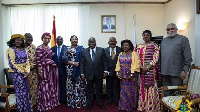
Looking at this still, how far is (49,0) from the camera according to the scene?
595 centimetres

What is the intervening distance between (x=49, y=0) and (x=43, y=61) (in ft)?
9.94

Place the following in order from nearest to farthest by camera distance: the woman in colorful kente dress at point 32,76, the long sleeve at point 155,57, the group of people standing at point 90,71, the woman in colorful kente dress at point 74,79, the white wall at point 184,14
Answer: the group of people standing at point 90,71 → the long sleeve at point 155,57 → the woman in colorful kente dress at point 32,76 → the woman in colorful kente dress at point 74,79 → the white wall at point 184,14

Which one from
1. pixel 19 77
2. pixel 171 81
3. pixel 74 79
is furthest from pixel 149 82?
pixel 19 77

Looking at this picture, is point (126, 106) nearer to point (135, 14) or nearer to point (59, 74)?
point (59, 74)

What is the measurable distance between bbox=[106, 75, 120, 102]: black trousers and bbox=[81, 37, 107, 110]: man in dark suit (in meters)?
0.35

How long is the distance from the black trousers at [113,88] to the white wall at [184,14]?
195 cm

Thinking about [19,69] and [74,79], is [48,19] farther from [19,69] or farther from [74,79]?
[19,69]

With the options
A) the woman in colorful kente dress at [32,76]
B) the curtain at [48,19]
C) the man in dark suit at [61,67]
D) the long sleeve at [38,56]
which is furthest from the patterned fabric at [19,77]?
the curtain at [48,19]

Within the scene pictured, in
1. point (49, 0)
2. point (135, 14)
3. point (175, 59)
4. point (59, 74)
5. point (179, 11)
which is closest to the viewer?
point (175, 59)

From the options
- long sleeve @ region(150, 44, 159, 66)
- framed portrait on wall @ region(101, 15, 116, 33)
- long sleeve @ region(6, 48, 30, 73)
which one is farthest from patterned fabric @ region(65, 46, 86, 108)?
framed portrait on wall @ region(101, 15, 116, 33)

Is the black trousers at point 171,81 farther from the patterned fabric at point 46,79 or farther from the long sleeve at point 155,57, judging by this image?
the patterned fabric at point 46,79

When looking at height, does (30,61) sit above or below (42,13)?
below

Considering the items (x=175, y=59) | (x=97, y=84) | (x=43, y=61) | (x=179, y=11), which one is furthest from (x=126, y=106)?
(x=179, y=11)

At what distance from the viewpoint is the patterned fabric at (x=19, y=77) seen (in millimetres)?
3090
